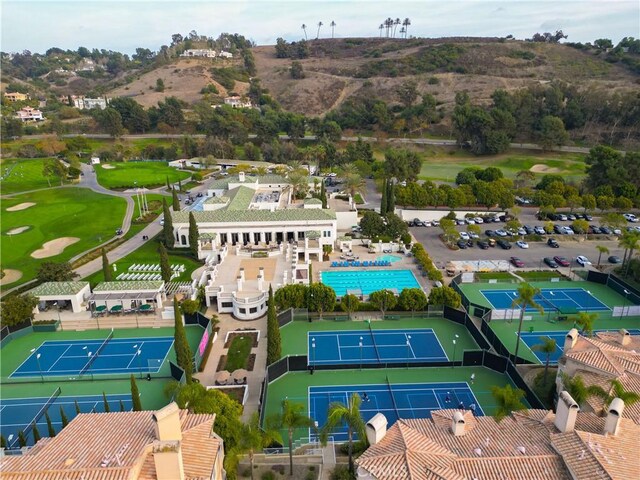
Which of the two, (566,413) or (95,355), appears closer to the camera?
(566,413)

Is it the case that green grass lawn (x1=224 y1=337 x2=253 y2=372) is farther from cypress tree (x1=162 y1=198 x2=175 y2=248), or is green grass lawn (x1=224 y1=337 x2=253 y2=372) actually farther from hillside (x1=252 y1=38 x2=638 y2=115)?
hillside (x1=252 y1=38 x2=638 y2=115)

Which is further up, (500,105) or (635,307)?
(500,105)

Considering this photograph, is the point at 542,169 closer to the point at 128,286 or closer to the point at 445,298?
the point at 445,298

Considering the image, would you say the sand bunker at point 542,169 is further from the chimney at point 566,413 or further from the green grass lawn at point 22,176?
the green grass lawn at point 22,176

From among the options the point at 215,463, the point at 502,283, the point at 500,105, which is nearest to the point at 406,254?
the point at 502,283

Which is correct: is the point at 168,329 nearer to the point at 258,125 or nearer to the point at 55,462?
the point at 55,462

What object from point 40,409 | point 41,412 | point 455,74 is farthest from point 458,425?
point 455,74
